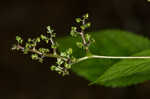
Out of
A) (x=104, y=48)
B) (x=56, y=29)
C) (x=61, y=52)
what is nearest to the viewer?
(x=61, y=52)

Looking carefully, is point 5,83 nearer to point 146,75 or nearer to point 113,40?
point 113,40

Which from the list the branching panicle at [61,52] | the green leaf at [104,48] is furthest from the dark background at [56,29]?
the branching panicle at [61,52]

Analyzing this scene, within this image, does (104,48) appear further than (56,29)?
No

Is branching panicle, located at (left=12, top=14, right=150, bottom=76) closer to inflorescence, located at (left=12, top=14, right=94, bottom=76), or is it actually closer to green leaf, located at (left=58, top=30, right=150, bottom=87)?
inflorescence, located at (left=12, top=14, right=94, bottom=76)

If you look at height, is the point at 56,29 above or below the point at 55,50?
above

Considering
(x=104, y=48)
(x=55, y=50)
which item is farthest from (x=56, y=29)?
(x=55, y=50)

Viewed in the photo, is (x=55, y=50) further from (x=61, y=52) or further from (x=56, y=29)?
(x=56, y=29)

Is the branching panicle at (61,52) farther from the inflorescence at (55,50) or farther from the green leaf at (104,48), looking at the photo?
the green leaf at (104,48)
